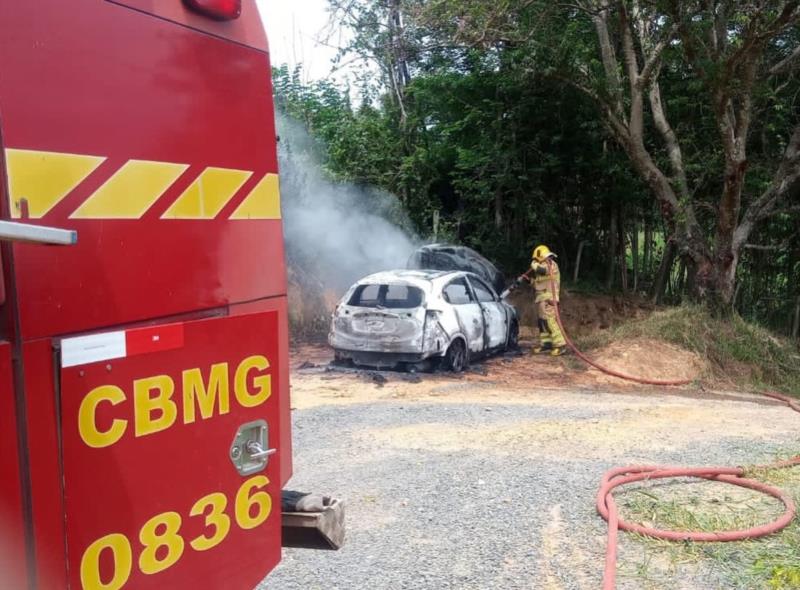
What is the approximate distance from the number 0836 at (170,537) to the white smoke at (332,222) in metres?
13.3

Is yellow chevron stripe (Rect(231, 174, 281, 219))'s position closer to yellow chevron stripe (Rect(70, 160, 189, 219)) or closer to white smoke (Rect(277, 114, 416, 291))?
yellow chevron stripe (Rect(70, 160, 189, 219))

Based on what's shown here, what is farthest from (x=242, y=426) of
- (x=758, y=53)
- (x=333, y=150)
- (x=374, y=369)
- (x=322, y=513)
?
(x=333, y=150)

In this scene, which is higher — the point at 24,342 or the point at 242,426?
the point at 24,342

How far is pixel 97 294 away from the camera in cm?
176

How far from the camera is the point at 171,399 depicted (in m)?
1.90

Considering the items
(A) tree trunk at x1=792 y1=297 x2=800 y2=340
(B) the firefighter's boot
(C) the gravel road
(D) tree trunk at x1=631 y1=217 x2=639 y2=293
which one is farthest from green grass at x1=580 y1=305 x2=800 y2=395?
(D) tree trunk at x1=631 y1=217 x2=639 y2=293

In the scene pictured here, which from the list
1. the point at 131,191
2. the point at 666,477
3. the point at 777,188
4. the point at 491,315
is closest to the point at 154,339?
the point at 131,191

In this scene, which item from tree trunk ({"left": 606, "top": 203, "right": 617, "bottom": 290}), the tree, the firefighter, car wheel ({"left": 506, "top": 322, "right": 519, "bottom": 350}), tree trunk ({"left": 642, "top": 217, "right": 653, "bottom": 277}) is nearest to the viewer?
the tree

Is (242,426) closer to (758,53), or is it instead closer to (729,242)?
(758,53)

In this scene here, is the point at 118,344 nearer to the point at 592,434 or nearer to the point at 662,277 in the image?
the point at 592,434

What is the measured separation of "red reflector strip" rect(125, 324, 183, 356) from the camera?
181 cm

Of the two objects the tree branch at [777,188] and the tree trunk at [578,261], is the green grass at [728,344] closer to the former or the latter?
the tree branch at [777,188]

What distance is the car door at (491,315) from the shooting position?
39.5ft

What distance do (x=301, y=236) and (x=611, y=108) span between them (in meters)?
6.98
